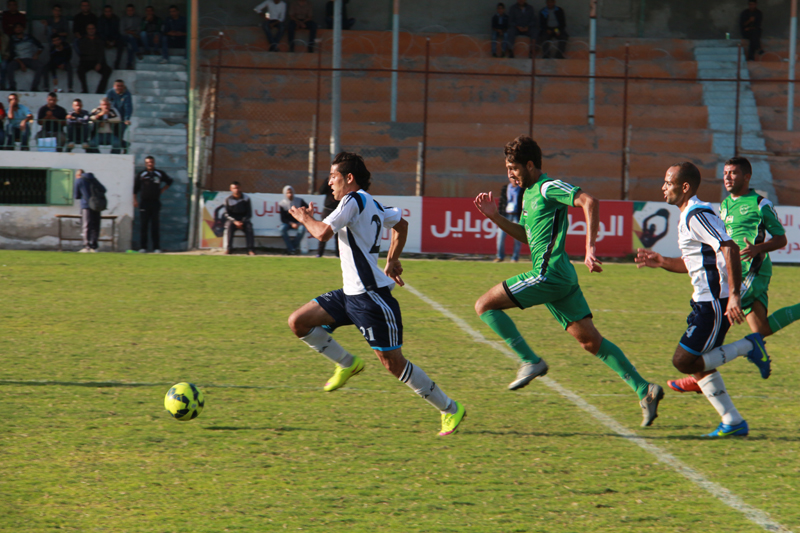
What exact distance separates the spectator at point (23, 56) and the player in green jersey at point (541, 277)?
67.0ft

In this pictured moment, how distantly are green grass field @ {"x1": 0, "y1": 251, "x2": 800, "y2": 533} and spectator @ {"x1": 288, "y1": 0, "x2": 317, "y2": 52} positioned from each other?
17.5m

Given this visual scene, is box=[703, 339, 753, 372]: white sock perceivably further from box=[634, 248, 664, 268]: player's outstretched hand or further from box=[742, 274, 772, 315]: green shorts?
box=[742, 274, 772, 315]: green shorts

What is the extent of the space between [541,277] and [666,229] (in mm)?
13463

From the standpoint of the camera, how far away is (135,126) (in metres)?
23.4

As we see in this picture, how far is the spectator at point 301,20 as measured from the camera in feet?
84.8

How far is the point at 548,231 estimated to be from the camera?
609cm

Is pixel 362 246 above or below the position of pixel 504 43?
below

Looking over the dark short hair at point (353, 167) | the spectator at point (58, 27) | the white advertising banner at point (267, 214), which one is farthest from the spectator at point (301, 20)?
the dark short hair at point (353, 167)

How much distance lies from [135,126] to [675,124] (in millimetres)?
15738

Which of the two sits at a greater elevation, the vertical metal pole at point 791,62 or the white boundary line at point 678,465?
the vertical metal pole at point 791,62

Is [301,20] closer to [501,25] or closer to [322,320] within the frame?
[501,25]

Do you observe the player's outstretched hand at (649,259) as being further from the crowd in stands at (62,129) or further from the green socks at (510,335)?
the crowd in stands at (62,129)

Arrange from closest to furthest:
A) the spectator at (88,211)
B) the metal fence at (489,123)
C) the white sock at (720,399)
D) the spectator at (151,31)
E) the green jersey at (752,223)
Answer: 1. the white sock at (720,399)
2. the green jersey at (752,223)
3. the spectator at (88,211)
4. the metal fence at (489,123)
5. the spectator at (151,31)

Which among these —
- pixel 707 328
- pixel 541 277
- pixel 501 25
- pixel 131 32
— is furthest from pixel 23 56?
pixel 707 328
